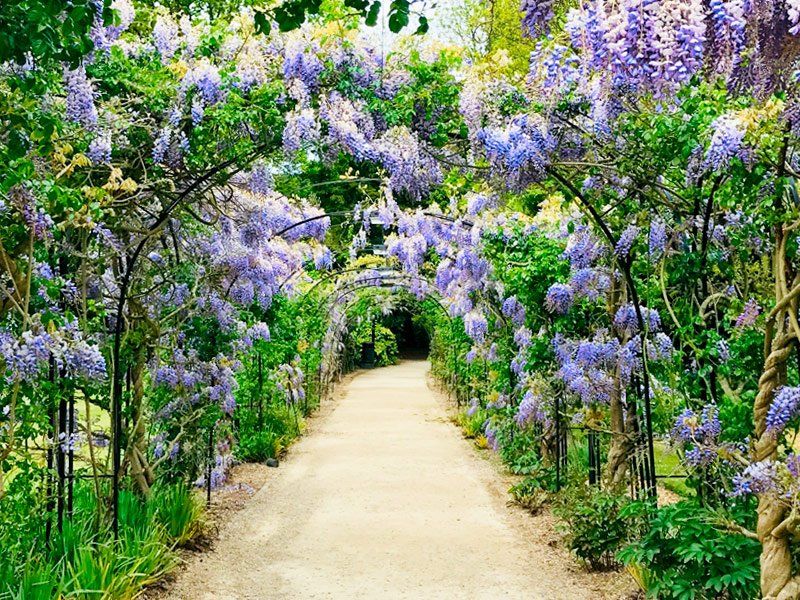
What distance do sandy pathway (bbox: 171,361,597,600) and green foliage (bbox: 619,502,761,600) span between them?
974 mm

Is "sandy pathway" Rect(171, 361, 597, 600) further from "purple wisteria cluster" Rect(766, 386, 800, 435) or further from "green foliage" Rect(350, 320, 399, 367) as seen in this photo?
"green foliage" Rect(350, 320, 399, 367)

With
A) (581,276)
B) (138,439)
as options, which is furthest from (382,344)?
(138,439)

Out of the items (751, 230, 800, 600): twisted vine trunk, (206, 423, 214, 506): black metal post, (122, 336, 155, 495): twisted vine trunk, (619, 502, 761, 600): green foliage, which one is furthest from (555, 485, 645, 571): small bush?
(206, 423, 214, 506): black metal post

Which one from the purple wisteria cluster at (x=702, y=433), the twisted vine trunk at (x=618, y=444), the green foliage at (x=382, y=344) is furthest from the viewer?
the green foliage at (x=382, y=344)

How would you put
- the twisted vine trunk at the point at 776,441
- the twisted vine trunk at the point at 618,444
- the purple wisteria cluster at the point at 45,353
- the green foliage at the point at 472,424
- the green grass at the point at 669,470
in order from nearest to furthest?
1. the twisted vine trunk at the point at 776,441
2. the purple wisteria cluster at the point at 45,353
3. the twisted vine trunk at the point at 618,444
4. the green grass at the point at 669,470
5. the green foliage at the point at 472,424

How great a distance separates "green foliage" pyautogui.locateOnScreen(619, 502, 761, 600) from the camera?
3.49 m

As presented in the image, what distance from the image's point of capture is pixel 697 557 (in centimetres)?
346

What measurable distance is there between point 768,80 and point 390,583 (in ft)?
11.4

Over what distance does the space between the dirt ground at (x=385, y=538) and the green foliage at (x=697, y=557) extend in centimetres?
80

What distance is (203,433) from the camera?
680 centimetres

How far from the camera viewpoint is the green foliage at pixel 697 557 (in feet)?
11.5

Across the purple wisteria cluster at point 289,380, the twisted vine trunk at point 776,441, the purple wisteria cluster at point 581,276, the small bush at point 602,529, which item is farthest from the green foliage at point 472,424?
the twisted vine trunk at point 776,441

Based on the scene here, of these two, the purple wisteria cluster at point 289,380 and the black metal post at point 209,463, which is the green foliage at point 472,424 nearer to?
the purple wisteria cluster at point 289,380

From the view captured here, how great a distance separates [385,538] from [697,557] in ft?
9.88
